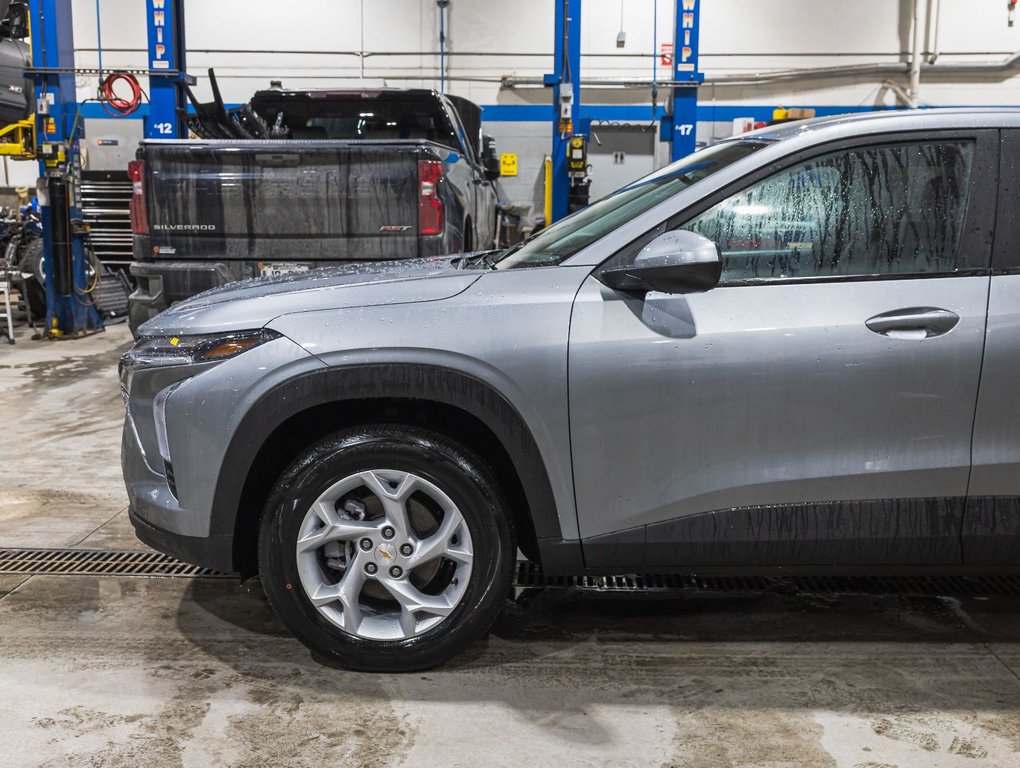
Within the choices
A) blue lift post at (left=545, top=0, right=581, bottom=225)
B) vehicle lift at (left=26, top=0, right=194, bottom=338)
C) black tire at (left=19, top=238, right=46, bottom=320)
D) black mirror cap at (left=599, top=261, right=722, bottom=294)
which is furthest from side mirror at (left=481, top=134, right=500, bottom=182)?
black mirror cap at (left=599, top=261, right=722, bottom=294)

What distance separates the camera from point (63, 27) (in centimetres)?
1011

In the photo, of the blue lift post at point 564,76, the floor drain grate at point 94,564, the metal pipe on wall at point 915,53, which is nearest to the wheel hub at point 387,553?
the floor drain grate at point 94,564

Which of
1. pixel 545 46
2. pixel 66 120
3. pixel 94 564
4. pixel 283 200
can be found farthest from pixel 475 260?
pixel 545 46

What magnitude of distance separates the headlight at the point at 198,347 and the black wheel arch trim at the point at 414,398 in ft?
0.55

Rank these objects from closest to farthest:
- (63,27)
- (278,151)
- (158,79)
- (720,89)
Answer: (278,151), (158,79), (63,27), (720,89)

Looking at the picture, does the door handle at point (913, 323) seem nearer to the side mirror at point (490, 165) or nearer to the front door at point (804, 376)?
the front door at point (804, 376)

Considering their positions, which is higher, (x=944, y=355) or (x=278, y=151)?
(x=278, y=151)

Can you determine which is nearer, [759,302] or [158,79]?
[759,302]

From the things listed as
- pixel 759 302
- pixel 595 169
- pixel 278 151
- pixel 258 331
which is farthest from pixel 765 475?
pixel 595 169

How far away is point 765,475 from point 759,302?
0.48 metres

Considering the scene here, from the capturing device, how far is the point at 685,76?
392 inches

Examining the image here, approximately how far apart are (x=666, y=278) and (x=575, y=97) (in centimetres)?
782

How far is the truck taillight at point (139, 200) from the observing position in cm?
665

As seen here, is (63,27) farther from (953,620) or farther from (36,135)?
(953,620)
